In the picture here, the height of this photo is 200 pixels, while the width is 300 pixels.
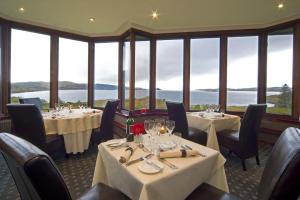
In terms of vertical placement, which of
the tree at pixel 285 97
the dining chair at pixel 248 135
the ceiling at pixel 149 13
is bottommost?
the dining chair at pixel 248 135

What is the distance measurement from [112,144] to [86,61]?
3.85 metres

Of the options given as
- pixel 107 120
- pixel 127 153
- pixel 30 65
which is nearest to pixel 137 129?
pixel 127 153

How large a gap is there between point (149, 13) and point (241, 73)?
254 centimetres

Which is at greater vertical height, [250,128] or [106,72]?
[106,72]

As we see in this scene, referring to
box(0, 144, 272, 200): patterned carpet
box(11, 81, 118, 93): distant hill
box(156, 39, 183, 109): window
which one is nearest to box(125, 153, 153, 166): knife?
box(0, 144, 272, 200): patterned carpet

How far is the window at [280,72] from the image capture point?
150 inches

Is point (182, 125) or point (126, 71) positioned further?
point (126, 71)

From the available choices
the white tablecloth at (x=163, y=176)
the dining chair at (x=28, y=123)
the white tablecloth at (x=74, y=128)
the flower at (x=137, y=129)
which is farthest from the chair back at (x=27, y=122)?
the flower at (x=137, y=129)

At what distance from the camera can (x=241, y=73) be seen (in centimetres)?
434

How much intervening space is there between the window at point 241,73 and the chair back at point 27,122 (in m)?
3.87

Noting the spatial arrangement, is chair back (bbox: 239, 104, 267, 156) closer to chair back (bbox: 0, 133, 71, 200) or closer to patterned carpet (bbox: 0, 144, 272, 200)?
patterned carpet (bbox: 0, 144, 272, 200)

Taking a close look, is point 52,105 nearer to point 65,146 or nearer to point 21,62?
point 21,62

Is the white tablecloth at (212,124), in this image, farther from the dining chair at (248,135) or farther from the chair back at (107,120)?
the chair back at (107,120)

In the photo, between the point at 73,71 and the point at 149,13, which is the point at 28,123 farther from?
the point at 149,13
